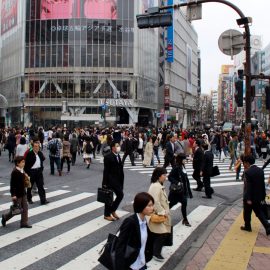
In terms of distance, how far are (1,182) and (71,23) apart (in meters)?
47.6

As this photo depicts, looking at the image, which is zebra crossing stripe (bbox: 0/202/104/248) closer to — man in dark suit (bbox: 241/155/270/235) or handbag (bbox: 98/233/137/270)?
handbag (bbox: 98/233/137/270)

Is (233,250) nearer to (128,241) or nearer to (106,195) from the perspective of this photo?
(106,195)

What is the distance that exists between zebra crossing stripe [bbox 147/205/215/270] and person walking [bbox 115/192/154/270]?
1.84 metres

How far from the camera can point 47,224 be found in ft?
28.3

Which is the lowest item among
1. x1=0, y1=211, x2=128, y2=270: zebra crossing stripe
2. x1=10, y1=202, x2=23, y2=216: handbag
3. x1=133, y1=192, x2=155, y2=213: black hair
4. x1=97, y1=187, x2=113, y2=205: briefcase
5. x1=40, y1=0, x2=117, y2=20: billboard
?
x1=0, y1=211, x2=128, y2=270: zebra crossing stripe

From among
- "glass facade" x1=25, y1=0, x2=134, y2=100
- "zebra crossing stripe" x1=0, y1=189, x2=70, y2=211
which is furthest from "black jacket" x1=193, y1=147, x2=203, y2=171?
"glass facade" x1=25, y1=0, x2=134, y2=100

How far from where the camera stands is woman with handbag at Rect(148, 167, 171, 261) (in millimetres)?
5930

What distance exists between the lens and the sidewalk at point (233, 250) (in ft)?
20.5

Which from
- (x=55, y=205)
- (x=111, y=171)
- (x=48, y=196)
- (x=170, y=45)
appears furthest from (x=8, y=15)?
(x=111, y=171)

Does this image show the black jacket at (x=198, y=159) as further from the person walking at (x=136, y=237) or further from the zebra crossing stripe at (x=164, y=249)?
the person walking at (x=136, y=237)

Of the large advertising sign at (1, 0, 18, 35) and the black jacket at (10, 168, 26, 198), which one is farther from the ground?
the large advertising sign at (1, 0, 18, 35)

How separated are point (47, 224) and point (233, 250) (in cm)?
384

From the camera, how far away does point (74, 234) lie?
7.94 metres

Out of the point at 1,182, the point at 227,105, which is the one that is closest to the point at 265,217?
the point at 1,182
